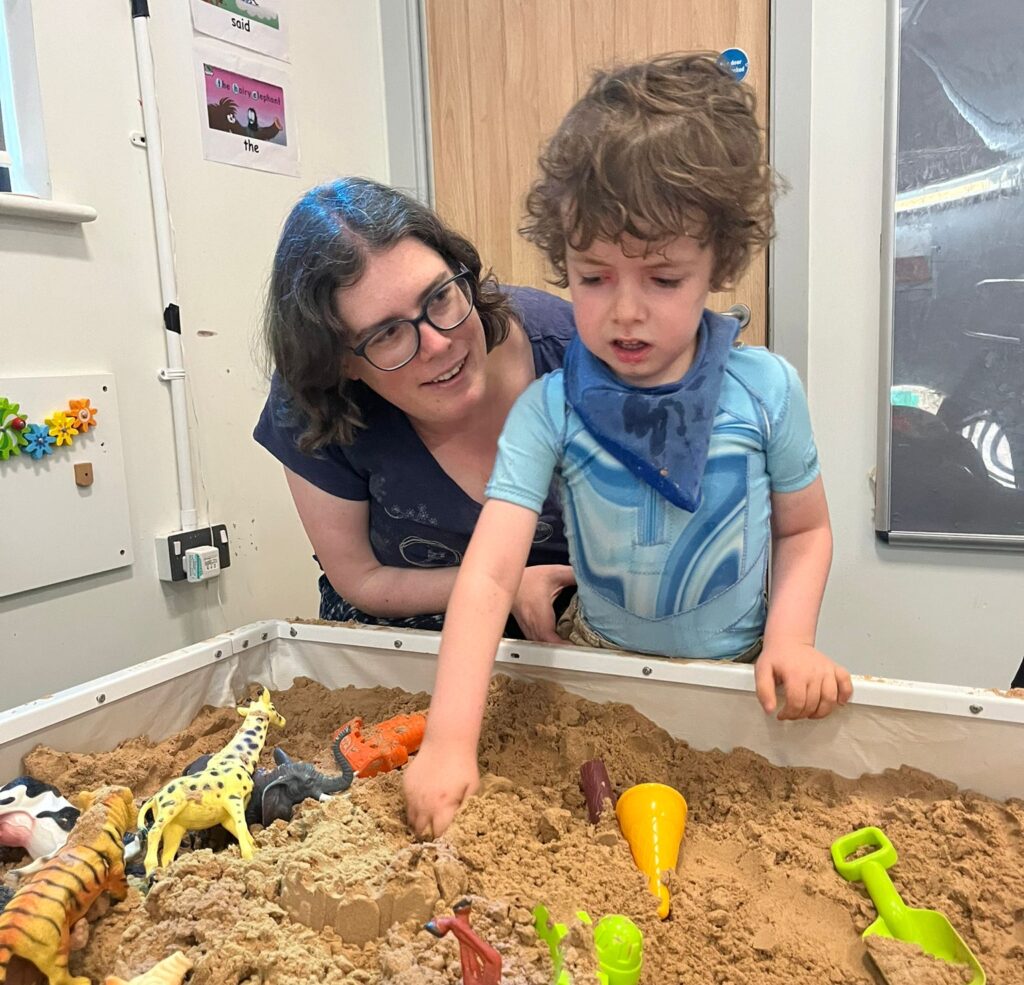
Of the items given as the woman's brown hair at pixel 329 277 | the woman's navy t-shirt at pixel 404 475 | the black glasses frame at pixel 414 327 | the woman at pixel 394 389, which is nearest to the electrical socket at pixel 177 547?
the woman at pixel 394 389

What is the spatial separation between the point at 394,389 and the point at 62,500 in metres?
0.73

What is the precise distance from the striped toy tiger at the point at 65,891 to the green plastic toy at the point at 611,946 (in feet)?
0.97

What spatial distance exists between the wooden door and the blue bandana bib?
1085 millimetres

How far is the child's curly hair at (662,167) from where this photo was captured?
0.71m

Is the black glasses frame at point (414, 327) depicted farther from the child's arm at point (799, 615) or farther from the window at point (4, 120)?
the window at point (4, 120)

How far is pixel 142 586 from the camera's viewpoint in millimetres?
1505

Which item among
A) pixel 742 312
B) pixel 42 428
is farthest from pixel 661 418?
pixel 742 312

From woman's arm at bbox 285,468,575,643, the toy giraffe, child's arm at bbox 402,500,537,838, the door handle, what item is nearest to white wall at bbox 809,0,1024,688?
the door handle

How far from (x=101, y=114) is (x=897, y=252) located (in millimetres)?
1463

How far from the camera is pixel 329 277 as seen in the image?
85 cm

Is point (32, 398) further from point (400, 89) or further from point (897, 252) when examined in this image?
point (897, 252)

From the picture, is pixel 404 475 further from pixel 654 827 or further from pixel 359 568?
pixel 654 827

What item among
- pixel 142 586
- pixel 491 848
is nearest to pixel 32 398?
pixel 142 586

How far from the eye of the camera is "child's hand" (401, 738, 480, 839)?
2.18 ft
